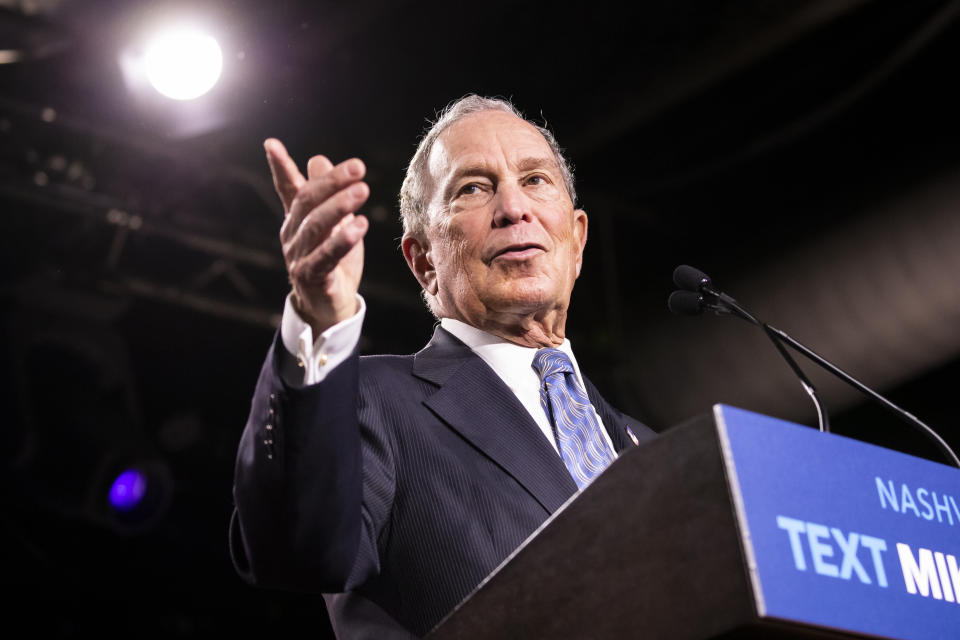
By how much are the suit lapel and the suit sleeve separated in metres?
0.23

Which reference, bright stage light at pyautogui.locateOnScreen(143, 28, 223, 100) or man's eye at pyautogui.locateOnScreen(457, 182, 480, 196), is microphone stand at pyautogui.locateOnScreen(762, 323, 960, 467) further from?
bright stage light at pyautogui.locateOnScreen(143, 28, 223, 100)

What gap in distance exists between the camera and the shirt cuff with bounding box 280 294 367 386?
1178 mm

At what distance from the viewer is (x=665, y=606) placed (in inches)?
33.2

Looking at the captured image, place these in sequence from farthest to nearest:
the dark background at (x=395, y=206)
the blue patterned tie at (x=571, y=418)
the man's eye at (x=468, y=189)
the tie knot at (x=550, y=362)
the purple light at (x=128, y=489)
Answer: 1. the purple light at (x=128, y=489)
2. the dark background at (x=395, y=206)
3. the man's eye at (x=468, y=189)
4. the tie knot at (x=550, y=362)
5. the blue patterned tie at (x=571, y=418)

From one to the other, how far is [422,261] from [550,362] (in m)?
0.49

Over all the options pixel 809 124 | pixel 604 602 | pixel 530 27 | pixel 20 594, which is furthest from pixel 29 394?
pixel 604 602

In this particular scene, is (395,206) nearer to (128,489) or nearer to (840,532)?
(128,489)

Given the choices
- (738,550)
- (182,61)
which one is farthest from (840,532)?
(182,61)

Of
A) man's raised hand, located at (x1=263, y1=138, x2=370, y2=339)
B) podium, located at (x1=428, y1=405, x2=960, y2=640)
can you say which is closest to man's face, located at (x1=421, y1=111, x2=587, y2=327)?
man's raised hand, located at (x1=263, y1=138, x2=370, y2=339)

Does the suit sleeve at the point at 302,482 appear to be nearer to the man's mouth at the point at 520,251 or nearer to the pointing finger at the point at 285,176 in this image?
the pointing finger at the point at 285,176

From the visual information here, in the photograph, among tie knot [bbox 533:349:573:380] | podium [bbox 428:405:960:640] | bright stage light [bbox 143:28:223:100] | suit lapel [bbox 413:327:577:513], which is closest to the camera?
podium [bbox 428:405:960:640]

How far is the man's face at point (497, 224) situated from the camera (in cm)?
181

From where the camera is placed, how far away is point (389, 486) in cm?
138

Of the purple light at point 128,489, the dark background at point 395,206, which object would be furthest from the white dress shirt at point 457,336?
the purple light at point 128,489
